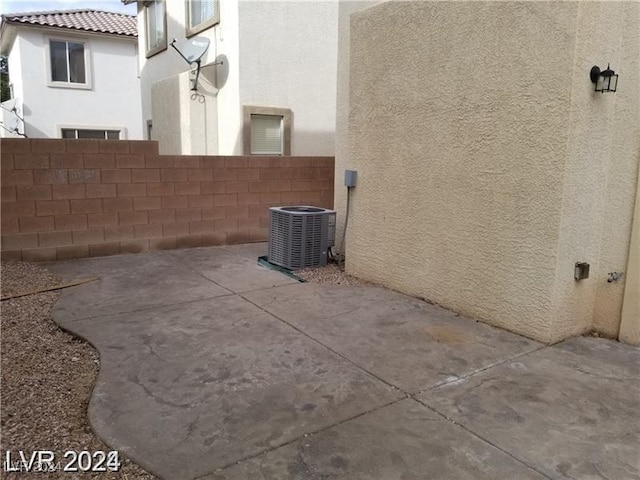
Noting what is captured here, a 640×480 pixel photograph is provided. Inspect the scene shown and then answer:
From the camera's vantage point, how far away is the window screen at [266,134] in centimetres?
996

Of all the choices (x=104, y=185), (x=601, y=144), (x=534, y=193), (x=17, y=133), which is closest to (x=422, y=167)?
(x=534, y=193)

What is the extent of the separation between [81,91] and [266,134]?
1105 centimetres

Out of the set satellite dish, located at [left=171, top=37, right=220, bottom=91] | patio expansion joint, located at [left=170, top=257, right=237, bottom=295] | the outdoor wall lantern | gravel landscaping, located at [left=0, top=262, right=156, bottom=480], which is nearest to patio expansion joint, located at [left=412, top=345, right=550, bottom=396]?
gravel landscaping, located at [left=0, top=262, right=156, bottom=480]

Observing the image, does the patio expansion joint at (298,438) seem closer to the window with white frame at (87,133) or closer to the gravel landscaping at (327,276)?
the gravel landscaping at (327,276)

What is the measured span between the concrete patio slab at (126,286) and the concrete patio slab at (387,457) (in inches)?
113

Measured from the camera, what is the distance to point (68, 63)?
690 inches

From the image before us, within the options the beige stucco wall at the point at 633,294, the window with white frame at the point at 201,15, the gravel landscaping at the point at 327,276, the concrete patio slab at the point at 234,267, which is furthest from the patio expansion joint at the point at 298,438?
the window with white frame at the point at 201,15

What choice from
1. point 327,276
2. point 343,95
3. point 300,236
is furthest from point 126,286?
point 343,95

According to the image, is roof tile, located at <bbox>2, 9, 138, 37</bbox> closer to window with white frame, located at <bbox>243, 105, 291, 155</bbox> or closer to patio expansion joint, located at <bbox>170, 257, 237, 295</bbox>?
window with white frame, located at <bbox>243, 105, 291, 155</bbox>

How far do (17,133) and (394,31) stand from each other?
1689 centimetres

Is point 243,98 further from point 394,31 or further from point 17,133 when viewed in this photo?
point 17,133

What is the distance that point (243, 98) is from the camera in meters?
9.55

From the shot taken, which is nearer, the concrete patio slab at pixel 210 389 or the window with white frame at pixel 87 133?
the concrete patio slab at pixel 210 389

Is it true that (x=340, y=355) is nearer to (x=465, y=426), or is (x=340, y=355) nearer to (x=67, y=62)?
(x=465, y=426)
